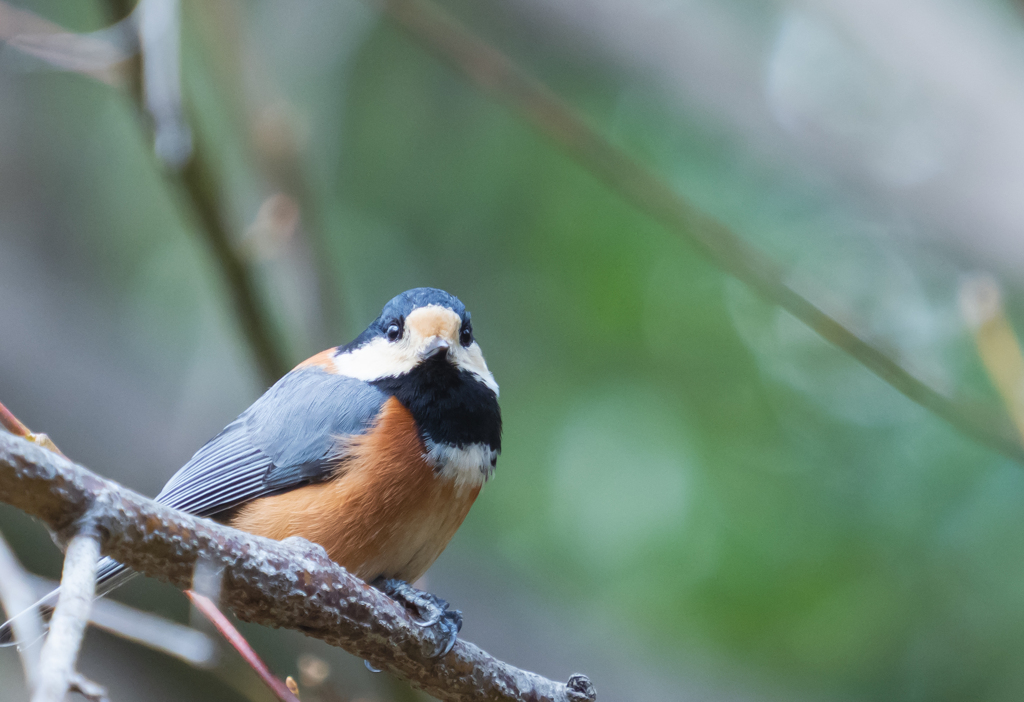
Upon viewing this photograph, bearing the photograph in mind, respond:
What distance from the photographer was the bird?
7.66ft

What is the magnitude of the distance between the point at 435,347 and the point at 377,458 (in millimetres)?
332

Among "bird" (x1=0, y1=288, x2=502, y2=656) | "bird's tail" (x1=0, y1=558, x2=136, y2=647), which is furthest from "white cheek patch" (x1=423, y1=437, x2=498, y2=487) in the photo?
"bird's tail" (x1=0, y1=558, x2=136, y2=647)

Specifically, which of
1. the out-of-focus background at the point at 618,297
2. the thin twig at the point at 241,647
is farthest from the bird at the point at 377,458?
the out-of-focus background at the point at 618,297

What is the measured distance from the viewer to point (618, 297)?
6.15 m

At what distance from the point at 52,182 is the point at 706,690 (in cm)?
488

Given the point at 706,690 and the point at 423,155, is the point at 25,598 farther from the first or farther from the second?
the point at 423,155

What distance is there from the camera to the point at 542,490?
19.6 feet

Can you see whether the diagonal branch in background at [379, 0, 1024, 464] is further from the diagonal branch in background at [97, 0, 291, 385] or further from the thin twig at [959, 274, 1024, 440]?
the diagonal branch in background at [97, 0, 291, 385]

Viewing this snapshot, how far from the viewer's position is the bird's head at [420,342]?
98.7 inches

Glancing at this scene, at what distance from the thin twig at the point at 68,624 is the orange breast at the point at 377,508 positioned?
3.29ft

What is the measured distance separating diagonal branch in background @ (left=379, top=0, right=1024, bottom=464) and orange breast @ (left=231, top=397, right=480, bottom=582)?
1.37m

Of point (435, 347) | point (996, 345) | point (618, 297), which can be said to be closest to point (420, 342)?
point (435, 347)

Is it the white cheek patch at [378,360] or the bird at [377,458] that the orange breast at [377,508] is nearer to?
the bird at [377,458]

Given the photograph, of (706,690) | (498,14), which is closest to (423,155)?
(498,14)
